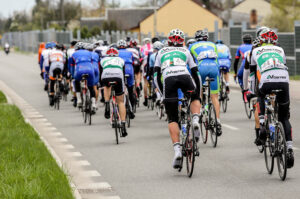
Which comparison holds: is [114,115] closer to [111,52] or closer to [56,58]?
[111,52]

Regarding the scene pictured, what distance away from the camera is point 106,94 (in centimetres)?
1639

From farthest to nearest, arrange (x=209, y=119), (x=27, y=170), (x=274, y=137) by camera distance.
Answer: (x=209, y=119) → (x=274, y=137) → (x=27, y=170)

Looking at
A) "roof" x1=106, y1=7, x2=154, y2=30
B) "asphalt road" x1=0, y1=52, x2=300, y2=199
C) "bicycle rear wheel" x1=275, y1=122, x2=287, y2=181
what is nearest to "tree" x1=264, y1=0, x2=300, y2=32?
"roof" x1=106, y1=7, x2=154, y2=30

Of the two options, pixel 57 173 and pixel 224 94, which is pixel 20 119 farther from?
pixel 57 173

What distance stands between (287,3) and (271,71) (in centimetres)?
8977

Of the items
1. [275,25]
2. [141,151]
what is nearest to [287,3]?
[275,25]

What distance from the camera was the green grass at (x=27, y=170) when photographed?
27.0ft

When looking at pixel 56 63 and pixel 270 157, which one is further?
pixel 56 63

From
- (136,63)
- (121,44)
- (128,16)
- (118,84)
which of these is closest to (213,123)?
(118,84)

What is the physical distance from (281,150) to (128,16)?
111 m

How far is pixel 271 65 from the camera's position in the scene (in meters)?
9.92

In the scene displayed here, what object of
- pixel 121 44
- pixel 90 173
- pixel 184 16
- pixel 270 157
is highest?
pixel 184 16

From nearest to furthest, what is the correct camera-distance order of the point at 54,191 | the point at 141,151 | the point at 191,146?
the point at 54,191 → the point at 191,146 → the point at 141,151

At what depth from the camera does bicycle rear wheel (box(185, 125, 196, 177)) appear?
1004cm
